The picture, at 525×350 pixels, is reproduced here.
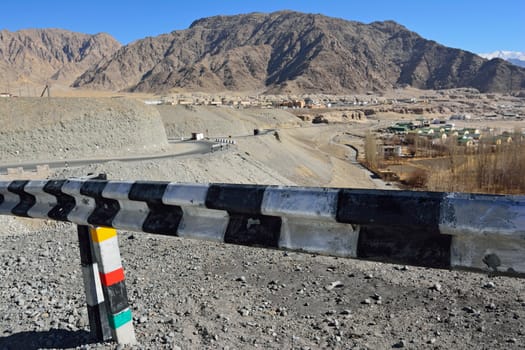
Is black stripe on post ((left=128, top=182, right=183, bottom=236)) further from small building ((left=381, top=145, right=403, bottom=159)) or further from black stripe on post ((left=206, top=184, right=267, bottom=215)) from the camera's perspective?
small building ((left=381, top=145, right=403, bottom=159))

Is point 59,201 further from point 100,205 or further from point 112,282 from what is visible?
point 112,282

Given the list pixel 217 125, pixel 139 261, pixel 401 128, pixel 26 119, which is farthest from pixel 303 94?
pixel 139 261

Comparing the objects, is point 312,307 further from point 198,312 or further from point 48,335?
point 48,335

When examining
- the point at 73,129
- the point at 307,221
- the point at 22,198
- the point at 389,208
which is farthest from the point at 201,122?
the point at 389,208

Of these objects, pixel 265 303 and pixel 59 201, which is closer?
pixel 59 201

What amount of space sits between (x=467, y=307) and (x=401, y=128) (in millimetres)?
85170

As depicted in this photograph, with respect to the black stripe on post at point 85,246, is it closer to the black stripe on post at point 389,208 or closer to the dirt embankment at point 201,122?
the black stripe on post at point 389,208

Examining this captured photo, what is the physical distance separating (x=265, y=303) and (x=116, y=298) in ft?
5.71

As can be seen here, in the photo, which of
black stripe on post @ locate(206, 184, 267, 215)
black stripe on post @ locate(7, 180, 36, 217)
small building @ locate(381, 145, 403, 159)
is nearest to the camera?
black stripe on post @ locate(206, 184, 267, 215)

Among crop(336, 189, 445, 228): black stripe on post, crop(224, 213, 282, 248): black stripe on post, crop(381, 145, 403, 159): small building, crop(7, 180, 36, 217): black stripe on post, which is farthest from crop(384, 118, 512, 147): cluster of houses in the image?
crop(336, 189, 445, 228): black stripe on post

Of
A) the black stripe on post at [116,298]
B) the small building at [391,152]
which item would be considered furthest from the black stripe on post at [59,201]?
the small building at [391,152]

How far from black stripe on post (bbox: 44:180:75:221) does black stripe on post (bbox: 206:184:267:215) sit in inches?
61.8

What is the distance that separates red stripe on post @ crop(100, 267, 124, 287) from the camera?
132 inches

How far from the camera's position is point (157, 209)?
306 centimetres
